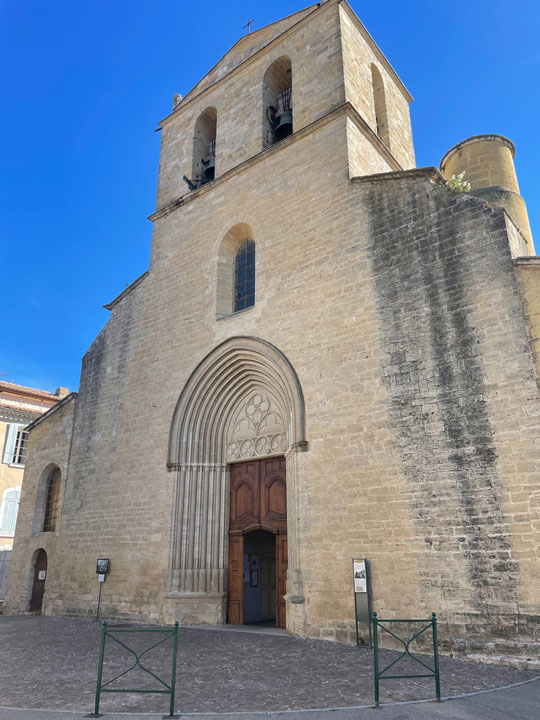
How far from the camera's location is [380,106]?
42.7ft

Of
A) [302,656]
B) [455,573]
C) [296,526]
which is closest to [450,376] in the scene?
[455,573]

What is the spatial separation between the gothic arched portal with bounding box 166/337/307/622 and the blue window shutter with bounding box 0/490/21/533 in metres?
11.3

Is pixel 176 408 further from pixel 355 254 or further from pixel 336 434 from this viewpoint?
pixel 355 254

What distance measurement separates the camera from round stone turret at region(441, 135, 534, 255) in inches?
448

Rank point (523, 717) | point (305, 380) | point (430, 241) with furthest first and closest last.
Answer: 1. point (305, 380)
2. point (430, 241)
3. point (523, 717)

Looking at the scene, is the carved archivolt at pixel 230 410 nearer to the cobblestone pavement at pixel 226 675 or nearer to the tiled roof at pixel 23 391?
the cobblestone pavement at pixel 226 675

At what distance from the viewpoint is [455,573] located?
6766 mm

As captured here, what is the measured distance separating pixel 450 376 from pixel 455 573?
2551 mm

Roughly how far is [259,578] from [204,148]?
10.4 m

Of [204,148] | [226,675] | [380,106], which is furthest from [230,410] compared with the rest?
[380,106]

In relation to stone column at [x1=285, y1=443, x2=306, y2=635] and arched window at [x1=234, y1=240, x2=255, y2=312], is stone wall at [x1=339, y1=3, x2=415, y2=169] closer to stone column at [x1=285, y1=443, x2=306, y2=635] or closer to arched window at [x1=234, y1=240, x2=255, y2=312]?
arched window at [x1=234, y1=240, x2=255, y2=312]

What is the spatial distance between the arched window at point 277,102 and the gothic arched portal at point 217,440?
510cm

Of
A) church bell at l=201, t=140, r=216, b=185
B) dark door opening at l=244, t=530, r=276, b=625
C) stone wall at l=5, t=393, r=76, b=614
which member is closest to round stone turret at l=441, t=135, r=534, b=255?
church bell at l=201, t=140, r=216, b=185

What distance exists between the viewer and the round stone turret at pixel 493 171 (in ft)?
37.3
